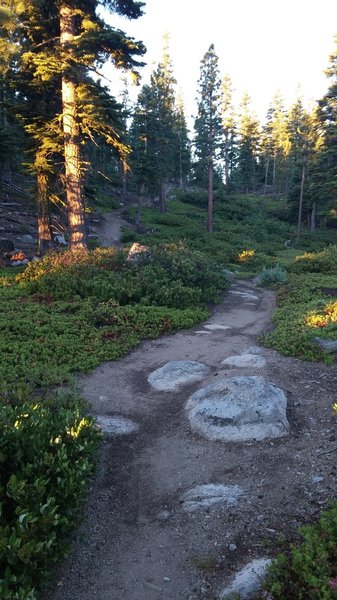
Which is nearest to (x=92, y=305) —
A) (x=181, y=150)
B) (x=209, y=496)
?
(x=209, y=496)

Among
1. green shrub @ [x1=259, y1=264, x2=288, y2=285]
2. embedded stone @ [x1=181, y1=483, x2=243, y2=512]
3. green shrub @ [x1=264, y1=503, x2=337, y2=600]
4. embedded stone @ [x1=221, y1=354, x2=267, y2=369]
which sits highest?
green shrub @ [x1=259, y1=264, x2=288, y2=285]

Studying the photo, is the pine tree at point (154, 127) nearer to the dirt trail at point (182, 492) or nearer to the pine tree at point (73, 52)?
the pine tree at point (73, 52)

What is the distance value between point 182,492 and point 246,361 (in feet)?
13.7

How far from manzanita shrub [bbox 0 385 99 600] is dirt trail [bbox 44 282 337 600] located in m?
0.52

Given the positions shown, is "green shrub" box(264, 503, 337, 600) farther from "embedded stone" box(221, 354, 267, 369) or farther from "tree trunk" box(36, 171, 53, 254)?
"tree trunk" box(36, 171, 53, 254)

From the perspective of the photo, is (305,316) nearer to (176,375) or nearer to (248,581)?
(176,375)

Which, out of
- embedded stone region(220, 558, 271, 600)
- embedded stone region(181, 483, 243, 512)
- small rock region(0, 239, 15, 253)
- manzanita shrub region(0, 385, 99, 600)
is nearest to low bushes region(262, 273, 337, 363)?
embedded stone region(181, 483, 243, 512)

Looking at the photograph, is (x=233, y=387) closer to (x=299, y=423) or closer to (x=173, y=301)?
(x=299, y=423)

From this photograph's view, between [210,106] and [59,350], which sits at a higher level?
[210,106]

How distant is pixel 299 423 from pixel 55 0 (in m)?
17.4

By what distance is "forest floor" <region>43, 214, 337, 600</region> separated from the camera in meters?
3.86

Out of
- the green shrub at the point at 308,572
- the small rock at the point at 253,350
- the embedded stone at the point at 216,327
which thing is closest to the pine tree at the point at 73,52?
the embedded stone at the point at 216,327

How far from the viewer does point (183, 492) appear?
16.5ft

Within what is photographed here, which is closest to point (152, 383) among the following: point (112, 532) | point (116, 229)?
point (112, 532)
